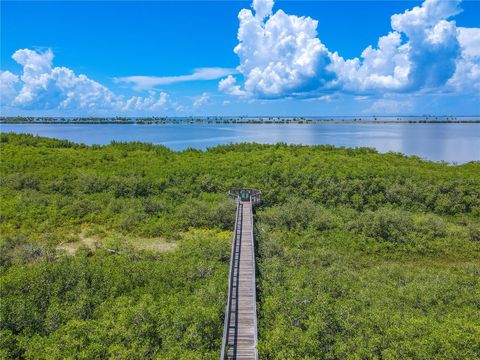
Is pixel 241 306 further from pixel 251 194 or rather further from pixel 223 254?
pixel 251 194

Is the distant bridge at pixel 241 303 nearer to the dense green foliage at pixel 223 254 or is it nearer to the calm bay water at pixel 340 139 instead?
the dense green foliage at pixel 223 254

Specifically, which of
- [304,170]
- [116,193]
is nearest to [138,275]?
[116,193]

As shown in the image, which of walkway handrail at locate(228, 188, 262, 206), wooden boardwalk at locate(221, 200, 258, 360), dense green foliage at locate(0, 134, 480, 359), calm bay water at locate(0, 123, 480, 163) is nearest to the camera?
wooden boardwalk at locate(221, 200, 258, 360)

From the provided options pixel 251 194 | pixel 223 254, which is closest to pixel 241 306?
pixel 223 254

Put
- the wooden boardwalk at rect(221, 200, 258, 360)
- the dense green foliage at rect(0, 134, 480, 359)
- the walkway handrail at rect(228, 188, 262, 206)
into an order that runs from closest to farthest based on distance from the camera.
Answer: the wooden boardwalk at rect(221, 200, 258, 360) < the dense green foliage at rect(0, 134, 480, 359) < the walkway handrail at rect(228, 188, 262, 206)

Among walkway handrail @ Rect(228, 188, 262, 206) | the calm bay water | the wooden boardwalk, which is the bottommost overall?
the wooden boardwalk

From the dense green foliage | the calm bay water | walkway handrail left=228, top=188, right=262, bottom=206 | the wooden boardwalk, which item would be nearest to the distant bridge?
the wooden boardwalk

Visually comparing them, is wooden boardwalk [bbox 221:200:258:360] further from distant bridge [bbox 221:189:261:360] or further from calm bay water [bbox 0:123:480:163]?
calm bay water [bbox 0:123:480:163]

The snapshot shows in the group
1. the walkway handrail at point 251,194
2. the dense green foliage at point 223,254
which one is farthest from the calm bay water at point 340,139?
the walkway handrail at point 251,194
